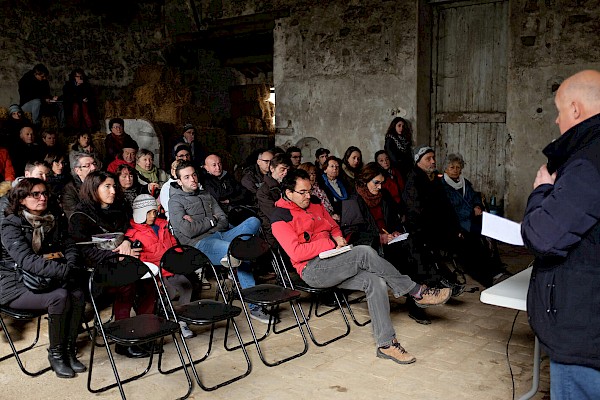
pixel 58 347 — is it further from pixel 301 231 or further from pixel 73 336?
pixel 301 231

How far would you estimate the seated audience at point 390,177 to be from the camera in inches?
273

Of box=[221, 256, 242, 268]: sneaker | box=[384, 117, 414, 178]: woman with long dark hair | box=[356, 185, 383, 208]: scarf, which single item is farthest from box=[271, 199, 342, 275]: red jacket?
box=[384, 117, 414, 178]: woman with long dark hair

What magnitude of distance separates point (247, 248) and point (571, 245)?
282cm

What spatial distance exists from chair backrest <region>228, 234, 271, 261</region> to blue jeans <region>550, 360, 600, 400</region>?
2.64m

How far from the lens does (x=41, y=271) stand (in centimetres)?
360

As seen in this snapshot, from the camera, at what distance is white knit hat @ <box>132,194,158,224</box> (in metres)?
4.35

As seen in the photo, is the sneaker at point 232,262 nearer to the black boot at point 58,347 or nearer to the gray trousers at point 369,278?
the gray trousers at point 369,278

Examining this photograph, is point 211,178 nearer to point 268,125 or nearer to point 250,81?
point 268,125

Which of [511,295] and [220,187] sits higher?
[220,187]

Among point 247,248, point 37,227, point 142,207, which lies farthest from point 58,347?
point 247,248

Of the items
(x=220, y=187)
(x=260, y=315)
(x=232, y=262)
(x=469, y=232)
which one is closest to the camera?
(x=232, y=262)

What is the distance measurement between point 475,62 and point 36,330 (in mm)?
6849

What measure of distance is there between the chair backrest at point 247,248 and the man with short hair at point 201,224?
14.4 inches

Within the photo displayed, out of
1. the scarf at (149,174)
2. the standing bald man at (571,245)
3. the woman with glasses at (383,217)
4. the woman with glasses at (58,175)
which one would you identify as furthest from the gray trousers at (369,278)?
the scarf at (149,174)
